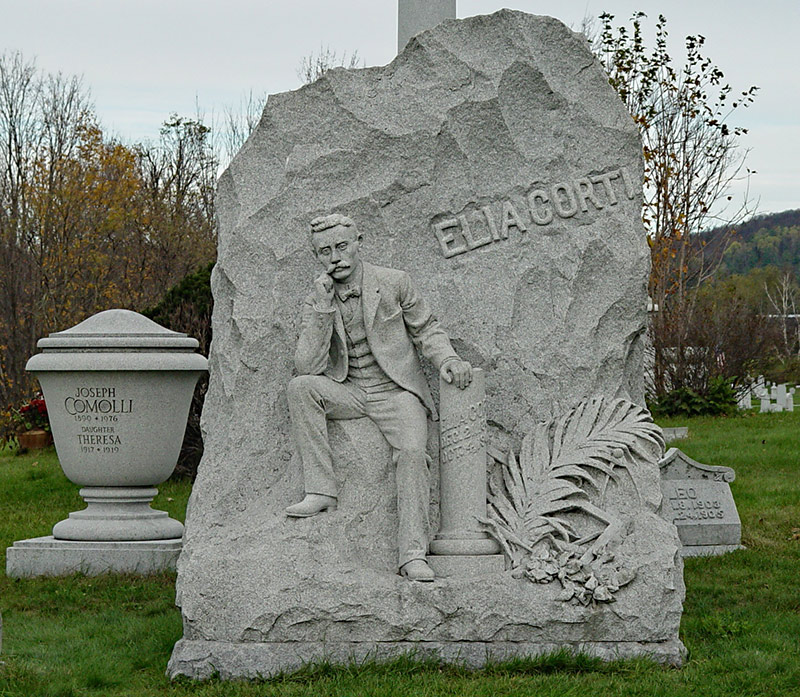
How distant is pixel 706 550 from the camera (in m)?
8.48

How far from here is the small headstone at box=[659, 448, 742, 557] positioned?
8.51 meters

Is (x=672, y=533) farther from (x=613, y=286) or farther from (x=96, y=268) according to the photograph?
(x=96, y=268)

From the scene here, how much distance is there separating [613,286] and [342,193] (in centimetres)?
157

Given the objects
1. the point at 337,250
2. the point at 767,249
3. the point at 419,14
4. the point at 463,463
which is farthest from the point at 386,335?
the point at 767,249

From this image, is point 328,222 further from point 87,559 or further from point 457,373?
point 87,559

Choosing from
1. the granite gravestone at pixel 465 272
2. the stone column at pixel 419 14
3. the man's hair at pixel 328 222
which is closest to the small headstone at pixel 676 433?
the stone column at pixel 419 14

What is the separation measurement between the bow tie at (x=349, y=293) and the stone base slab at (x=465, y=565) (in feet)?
4.53

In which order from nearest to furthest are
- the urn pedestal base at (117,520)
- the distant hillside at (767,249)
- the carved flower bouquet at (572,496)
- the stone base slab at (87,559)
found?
the carved flower bouquet at (572,496), the stone base slab at (87,559), the urn pedestal base at (117,520), the distant hillside at (767,249)

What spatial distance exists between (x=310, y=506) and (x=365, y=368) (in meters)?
→ 0.76

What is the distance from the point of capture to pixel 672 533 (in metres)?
5.88

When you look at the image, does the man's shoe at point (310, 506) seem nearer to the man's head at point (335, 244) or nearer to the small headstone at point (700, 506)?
the man's head at point (335, 244)

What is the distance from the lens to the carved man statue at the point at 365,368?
5.81 m

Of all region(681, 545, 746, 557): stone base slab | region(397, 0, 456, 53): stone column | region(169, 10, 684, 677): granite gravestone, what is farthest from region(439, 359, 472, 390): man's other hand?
region(397, 0, 456, 53): stone column

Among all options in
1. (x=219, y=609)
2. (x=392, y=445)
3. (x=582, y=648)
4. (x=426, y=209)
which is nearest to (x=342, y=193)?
(x=426, y=209)
